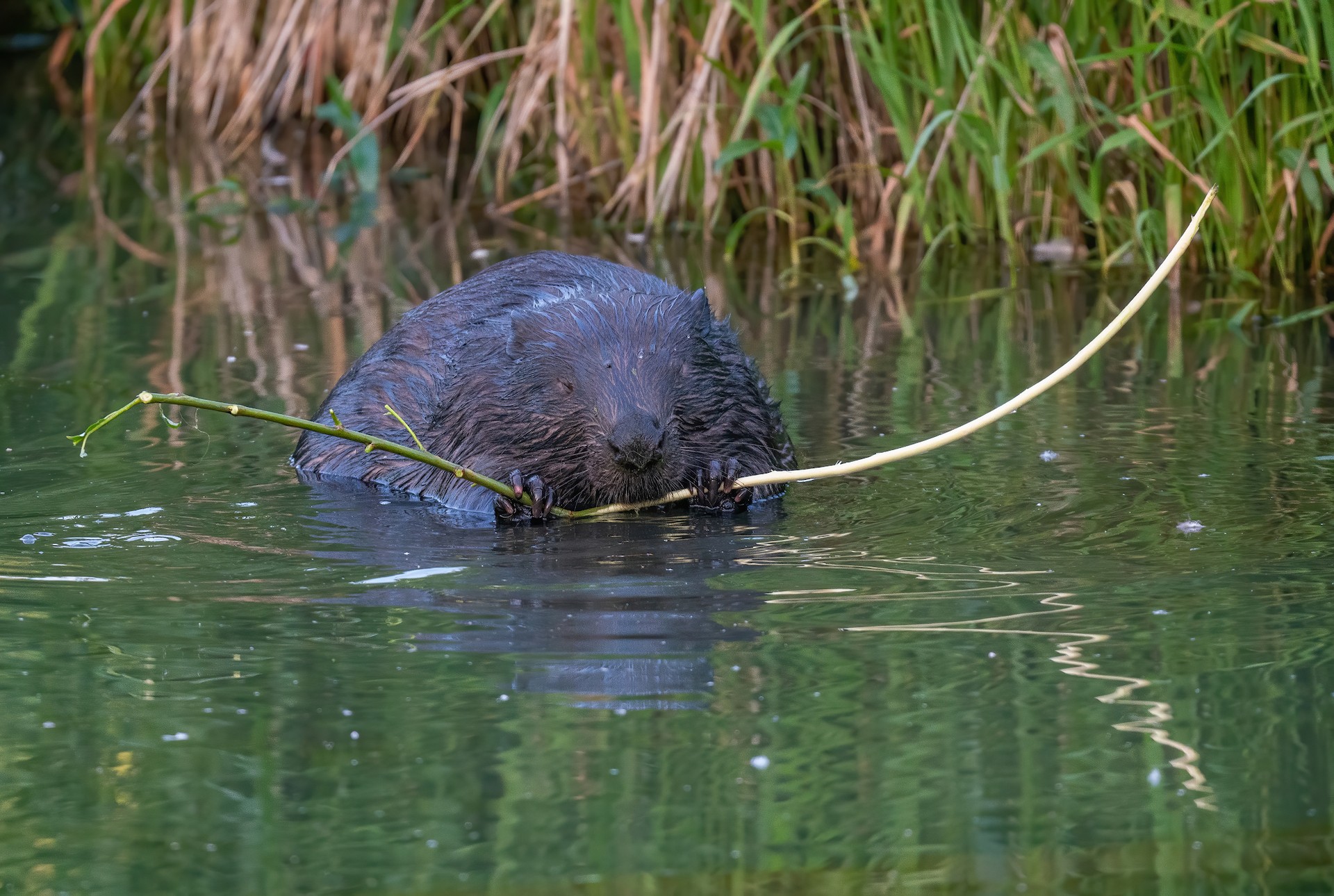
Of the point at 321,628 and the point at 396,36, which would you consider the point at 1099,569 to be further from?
the point at 396,36

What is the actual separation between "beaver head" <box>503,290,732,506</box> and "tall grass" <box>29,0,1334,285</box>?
8.01 ft

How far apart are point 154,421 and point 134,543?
1.43m

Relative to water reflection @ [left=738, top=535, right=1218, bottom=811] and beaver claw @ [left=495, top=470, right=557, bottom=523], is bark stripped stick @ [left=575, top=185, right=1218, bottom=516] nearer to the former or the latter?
water reflection @ [left=738, top=535, right=1218, bottom=811]

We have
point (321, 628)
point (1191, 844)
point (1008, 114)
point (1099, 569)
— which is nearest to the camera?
point (1191, 844)

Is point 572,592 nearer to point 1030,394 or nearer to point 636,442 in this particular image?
point 636,442

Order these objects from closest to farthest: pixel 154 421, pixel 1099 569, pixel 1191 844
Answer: pixel 1191 844 → pixel 1099 569 → pixel 154 421

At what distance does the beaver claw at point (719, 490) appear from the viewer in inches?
183

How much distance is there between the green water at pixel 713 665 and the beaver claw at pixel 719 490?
71mm

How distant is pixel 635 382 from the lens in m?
4.62

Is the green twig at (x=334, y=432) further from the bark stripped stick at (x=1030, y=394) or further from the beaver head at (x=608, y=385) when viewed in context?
the bark stripped stick at (x=1030, y=394)

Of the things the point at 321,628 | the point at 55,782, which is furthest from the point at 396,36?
the point at 55,782

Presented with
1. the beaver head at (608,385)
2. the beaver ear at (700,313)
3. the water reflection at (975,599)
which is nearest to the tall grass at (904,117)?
the beaver ear at (700,313)

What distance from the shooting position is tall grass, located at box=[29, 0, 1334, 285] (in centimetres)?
672

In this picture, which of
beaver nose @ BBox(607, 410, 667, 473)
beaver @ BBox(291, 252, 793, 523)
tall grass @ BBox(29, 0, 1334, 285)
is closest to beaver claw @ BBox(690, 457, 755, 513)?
beaver @ BBox(291, 252, 793, 523)
